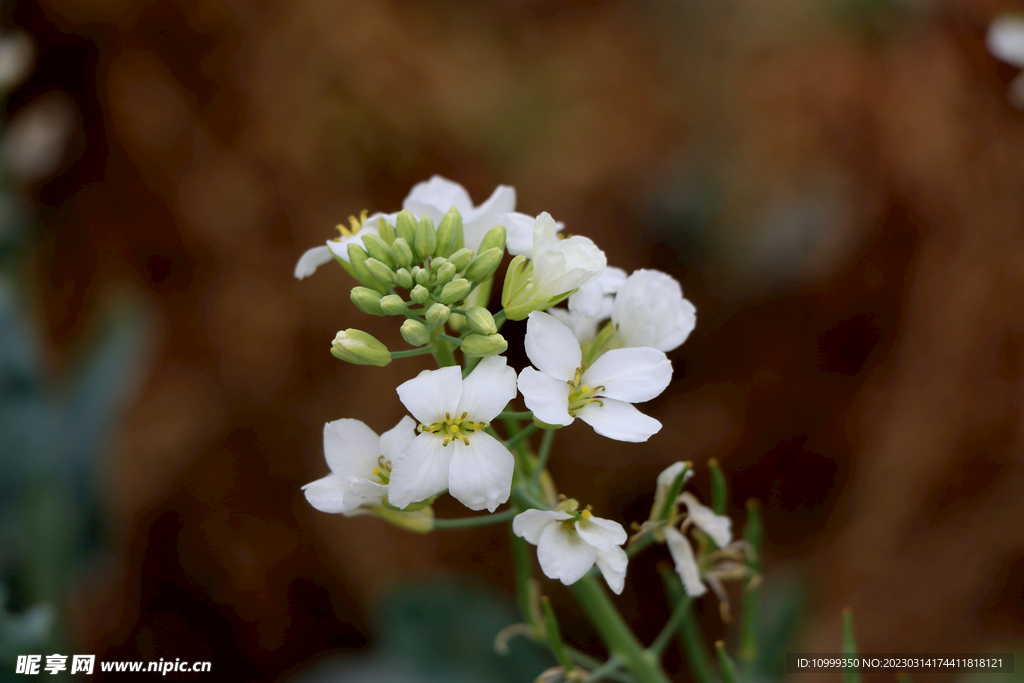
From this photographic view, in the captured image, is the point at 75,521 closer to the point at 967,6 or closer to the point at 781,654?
the point at 781,654

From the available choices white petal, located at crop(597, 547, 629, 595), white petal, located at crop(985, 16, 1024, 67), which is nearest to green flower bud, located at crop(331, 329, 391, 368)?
white petal, located at crop(597, 547, 629, 595)

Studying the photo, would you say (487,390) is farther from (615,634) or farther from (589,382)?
(615,634)

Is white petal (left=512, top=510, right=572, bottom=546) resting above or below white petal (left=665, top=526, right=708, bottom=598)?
above

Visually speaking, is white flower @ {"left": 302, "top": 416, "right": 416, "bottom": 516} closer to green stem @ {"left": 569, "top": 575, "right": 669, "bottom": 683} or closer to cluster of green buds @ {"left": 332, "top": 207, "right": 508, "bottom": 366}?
cluster of green buds @ {"left": 332, "top": 207, "right": 508, "bottom": 366}

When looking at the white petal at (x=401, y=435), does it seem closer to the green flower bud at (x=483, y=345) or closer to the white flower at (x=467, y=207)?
the green flower bud at (x=483, y=345)

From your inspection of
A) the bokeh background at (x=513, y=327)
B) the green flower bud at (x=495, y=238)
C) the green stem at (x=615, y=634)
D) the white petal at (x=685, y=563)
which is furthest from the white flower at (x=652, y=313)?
the bokeh background at (x=513, y=327)

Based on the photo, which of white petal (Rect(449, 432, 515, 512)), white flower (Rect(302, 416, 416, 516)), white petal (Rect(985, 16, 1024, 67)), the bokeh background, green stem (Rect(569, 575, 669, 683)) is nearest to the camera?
white petal (Rect(449, 432, 515, 512))
